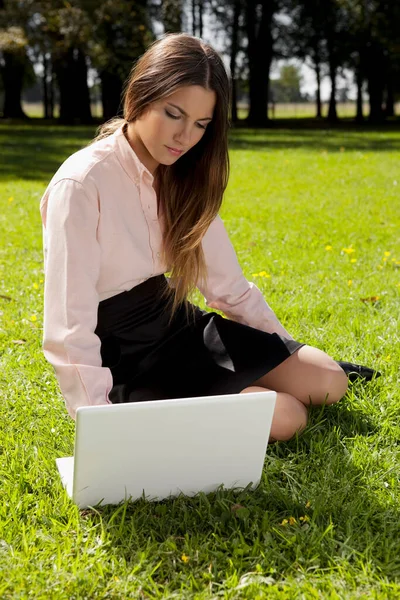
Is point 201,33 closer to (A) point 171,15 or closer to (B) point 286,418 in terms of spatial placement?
(A) point 171,15

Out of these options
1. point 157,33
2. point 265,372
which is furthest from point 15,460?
point 157,33

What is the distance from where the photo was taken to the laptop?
204 cm

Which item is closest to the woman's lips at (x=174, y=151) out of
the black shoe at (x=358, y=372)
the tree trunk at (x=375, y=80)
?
the black shoe at (x=358, y=372)

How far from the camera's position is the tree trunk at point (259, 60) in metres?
25.4

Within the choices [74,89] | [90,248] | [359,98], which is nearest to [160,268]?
[90,248]

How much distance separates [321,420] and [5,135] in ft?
56.7

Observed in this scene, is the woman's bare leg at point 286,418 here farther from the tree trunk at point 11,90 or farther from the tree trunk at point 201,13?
the tree trunk at point 201,13

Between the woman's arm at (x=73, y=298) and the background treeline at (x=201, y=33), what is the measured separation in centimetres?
1745

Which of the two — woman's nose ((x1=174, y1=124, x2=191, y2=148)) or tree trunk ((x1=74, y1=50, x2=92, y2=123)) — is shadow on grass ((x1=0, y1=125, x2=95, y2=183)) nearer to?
tree trunk ((x1=74, y1=50, x2=92, y2=123))

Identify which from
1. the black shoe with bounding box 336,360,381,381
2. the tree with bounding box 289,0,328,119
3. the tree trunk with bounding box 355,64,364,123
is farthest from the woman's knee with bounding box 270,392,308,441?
the tree trunk with bounding box 355,64,364,123

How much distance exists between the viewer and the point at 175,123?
96.4 inches

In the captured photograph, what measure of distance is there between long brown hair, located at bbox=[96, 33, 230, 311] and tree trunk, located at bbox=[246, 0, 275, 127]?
75.0ft

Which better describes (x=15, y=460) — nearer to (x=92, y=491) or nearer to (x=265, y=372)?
(x=92, y=491)

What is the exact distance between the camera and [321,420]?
2.80 metres
